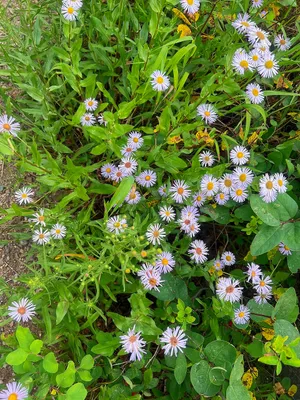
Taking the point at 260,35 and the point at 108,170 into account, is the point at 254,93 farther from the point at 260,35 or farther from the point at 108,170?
the point at 108,170

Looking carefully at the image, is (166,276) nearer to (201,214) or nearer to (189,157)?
(201,214)

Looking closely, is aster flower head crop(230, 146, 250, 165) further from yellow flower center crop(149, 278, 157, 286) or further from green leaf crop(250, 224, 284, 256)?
yellow flower center crop(149, 278, 157, 286)

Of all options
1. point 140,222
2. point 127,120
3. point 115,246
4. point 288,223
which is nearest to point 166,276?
point 140,222

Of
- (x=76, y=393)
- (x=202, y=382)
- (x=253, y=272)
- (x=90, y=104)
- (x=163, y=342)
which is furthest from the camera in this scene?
(x=90, y=104)

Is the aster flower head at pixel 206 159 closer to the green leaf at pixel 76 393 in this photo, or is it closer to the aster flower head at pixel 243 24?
the aster flower head at pixel 243 24

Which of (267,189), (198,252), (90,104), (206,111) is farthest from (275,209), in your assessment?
(90,104)

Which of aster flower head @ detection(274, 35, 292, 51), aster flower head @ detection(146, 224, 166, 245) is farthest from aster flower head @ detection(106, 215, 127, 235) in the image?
aster flower head @ detection(274, 35, 292, 51)

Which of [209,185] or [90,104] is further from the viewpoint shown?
[90,104]
